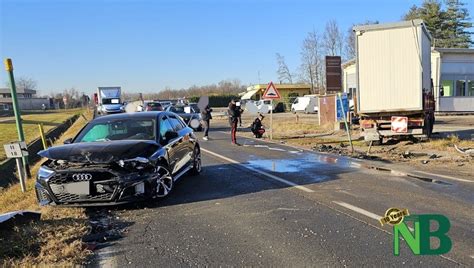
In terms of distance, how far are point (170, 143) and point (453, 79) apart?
2950 cm

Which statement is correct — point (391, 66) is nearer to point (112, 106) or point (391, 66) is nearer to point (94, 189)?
point (94, 189)

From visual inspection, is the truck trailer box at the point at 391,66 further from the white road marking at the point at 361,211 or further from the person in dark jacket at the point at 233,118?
the white road marking at the point at 361,211

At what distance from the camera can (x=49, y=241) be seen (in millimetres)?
5129

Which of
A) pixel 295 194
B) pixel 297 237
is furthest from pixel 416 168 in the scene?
pixel 297 237

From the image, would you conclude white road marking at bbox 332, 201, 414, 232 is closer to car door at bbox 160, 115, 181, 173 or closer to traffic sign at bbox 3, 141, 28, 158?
car door at bbox 160, 115, 181, 173

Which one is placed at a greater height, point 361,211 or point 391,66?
point 391,66

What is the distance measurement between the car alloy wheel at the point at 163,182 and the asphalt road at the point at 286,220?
17 cm

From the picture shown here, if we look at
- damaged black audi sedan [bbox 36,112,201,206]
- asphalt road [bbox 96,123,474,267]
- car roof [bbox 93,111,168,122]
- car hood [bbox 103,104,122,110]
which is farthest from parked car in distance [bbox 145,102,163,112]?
damaged black audi sedan [bbox 36,112,201,206]

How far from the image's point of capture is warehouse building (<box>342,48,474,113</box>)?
32.0 m

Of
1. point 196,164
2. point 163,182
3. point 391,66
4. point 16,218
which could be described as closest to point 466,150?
point 391,66

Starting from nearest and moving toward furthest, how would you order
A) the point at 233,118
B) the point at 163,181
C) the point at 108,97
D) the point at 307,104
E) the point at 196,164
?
the point at 163,181, the point at 196,164, the point at 233,118, the point at 108,97, the point at 307,104

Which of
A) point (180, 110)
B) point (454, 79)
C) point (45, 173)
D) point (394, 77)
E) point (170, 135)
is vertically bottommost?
point (180, 110)

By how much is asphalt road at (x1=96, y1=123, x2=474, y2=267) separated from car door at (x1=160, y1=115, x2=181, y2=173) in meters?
0.57

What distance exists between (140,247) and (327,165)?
693cm
